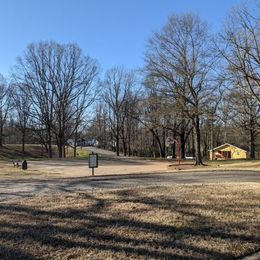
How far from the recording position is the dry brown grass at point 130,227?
5.76m

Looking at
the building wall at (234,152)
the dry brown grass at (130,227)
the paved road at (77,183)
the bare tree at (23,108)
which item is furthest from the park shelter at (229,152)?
the dry brown grass at (130,227)

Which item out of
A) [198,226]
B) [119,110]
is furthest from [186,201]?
[119,110]

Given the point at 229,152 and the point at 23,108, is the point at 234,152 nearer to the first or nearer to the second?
the point at 229,152

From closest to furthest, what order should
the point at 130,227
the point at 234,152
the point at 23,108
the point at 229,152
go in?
the point at 130,227, the point at 23,108, the point at 234,152, the point at 229,152

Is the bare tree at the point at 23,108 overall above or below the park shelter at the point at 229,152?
above

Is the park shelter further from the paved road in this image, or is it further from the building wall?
the paved road

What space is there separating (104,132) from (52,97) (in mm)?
37459

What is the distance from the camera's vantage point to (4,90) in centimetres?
8038

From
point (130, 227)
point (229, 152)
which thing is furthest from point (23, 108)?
point (130, 227)

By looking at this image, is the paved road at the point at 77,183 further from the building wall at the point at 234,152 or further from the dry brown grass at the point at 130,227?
the building wall at the point at 234,152

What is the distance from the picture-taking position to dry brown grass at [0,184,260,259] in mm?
5758

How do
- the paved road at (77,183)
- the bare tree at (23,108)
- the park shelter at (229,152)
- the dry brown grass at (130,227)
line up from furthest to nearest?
the park shelter at (229,152) → the bare tree at (23,108) → the paved road at (77,183) → the dry brown grass at (130,227)

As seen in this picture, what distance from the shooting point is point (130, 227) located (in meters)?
7.07

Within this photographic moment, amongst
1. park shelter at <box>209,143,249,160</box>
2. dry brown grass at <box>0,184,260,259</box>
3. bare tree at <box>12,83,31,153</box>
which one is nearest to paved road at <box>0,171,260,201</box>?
dry brown grass at <box>0,184,260,259</box>
